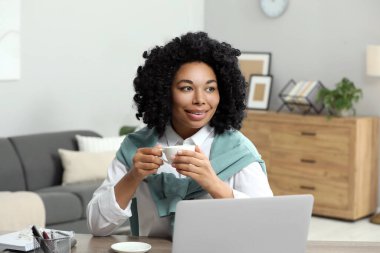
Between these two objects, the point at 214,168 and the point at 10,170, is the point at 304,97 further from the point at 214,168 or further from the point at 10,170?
the point at 214,168

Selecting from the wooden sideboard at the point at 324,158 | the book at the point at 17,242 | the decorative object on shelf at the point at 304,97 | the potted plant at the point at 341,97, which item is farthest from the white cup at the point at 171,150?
the decorative object on shelf at the point at 304,97

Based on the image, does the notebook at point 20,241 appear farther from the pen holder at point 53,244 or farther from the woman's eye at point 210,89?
the woman's eye at point 210,89

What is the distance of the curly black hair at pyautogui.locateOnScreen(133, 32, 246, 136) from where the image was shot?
2145mm

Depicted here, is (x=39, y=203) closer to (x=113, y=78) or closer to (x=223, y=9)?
(x=113, y=78)

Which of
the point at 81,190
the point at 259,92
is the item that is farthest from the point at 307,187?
the point at 81,190

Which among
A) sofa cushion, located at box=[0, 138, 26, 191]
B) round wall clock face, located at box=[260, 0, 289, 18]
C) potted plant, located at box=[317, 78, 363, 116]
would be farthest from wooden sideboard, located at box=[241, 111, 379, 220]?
sofa cushion, located at box=[0, 138, 26, 191]

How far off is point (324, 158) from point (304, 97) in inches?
23.5

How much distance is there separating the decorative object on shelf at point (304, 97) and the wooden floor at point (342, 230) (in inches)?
39.1

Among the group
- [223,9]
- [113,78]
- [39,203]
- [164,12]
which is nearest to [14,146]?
[39,203]

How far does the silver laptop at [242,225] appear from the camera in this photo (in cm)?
168

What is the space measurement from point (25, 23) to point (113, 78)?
1074mm

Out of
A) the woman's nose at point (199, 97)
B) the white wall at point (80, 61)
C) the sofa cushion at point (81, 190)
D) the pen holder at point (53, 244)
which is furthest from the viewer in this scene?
the white wall at point (80, 61)

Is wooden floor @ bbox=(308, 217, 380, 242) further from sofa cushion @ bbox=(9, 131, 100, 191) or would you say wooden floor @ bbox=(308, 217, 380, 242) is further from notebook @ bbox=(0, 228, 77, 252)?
notebook @ bbox=(0, 228, 77, 252)

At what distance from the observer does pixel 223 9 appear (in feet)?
24.3
